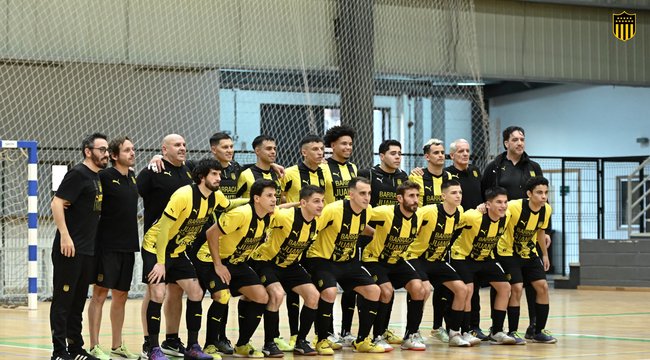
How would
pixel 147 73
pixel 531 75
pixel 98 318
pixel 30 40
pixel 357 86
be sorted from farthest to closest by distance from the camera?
pixel 531 75
pixel 357 86
pixel 147 73
pixel 30 40
pixel 98 318

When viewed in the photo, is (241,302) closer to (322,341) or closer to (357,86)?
(322,341)

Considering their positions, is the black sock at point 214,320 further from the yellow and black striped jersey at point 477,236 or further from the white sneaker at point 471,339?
the yellow and black striped jersey at point 477,236

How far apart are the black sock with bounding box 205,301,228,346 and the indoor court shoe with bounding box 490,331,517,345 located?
3.01 m

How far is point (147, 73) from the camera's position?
17828 millimetres

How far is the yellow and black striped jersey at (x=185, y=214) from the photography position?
9156 millimetres

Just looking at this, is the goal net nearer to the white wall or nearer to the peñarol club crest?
the peñarol club crest

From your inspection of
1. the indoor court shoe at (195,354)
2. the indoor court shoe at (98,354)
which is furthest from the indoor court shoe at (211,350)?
the indoor court shoe at (98,354)

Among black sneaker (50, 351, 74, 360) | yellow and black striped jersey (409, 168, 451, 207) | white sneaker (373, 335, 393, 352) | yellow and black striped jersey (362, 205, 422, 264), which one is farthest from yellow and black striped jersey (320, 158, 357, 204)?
black sneaker (50, 351, 74, 360)

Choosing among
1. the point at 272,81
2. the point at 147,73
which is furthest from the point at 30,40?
the point at 272,81

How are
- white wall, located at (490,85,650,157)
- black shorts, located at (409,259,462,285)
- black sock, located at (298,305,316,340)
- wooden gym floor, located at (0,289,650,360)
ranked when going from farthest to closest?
1. white wall, located at (490,85,650,157)
2. black shorts, located at (409,259,462,285)
3. black sock, located at (298,305,316,340)
4. wooden gym floor, located at (0,289,650,360)

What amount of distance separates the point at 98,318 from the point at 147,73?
8.99m

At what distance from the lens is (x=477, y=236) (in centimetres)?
1109

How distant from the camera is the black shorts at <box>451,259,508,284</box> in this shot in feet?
36.3

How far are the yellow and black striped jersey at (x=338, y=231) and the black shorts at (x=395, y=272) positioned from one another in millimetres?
376
